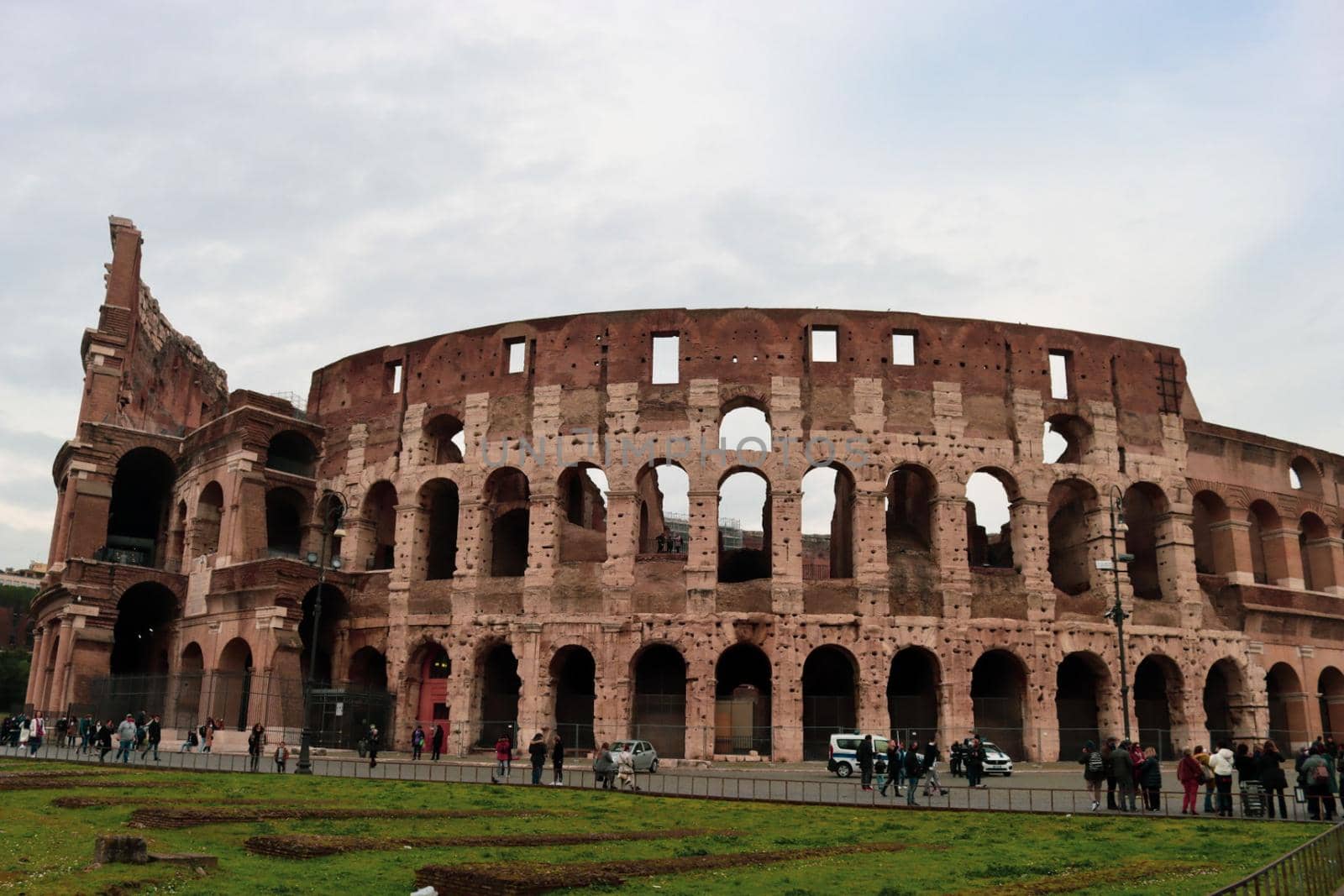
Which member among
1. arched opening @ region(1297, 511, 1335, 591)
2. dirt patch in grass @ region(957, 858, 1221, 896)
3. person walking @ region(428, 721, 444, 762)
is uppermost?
arched opening @ region(1297, 511, 1335, 591)

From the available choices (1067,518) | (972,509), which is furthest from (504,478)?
(1067,518)

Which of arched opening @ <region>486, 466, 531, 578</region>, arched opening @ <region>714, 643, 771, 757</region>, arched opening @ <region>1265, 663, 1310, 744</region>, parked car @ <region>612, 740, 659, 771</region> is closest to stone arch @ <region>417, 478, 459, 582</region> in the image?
arched opening @ <region>486, 466, 531, 578</region>

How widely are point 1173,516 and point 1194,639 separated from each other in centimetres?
405

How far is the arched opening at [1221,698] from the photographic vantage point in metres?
37.8

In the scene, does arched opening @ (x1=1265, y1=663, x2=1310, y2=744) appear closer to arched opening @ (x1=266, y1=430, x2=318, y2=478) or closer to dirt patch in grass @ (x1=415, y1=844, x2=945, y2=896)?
dirt patch in grass @ (x1=415, y1=844, x2=945, y2=896)

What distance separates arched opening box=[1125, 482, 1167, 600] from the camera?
126ft

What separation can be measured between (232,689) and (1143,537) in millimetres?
31521

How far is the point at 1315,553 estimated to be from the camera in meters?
42.1

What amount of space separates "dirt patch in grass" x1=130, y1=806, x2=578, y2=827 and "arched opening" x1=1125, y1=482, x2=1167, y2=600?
27.1 m

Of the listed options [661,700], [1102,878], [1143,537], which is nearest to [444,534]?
[661,700]

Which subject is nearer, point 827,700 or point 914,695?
point 827,700

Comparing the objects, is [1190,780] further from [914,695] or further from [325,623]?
[325,623]

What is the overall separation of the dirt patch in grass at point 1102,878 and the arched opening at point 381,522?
30639mm

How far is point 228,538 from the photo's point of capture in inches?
1540
